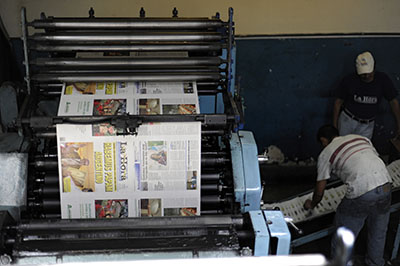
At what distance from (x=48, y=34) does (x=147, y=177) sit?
0.98m

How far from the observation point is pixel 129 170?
2.58 m

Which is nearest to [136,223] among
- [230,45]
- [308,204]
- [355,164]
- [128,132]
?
[128,132]

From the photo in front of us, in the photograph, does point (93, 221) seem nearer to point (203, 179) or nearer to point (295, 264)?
point (203, 179)

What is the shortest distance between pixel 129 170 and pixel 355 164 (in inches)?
68.0

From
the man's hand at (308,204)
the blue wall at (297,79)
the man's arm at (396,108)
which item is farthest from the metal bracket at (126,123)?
the man's arm at (396,108)

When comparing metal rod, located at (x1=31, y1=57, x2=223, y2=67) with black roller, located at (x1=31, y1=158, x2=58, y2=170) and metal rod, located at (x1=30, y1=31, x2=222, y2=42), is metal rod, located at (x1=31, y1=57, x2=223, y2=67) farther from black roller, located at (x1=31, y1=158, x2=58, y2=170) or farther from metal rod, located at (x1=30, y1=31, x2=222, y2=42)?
black roller, located at (x1=31, y1=158, x2=58, y2=170)

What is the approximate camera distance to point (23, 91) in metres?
3.15

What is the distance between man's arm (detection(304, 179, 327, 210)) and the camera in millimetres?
3708

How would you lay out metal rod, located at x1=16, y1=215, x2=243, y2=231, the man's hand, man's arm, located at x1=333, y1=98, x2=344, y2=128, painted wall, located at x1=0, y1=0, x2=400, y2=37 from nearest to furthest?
metal rod, located at x1=16, y1=215, x2=243, y2=231, the man's hand, painted wall, located at x1=0, y1=0, x2=400, y2=37, man's arm, located at x1=333, y1=98, x2=344, y2=128

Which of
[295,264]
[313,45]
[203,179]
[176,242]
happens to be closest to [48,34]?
[203,179]

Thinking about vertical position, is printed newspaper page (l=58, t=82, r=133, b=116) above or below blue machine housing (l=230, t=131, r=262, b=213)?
above

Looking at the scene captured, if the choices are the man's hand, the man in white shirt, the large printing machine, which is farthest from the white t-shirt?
the large printing machine

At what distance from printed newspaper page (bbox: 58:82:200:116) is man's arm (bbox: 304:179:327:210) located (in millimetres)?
1432

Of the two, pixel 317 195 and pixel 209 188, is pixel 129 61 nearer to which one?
pixel 209 188
